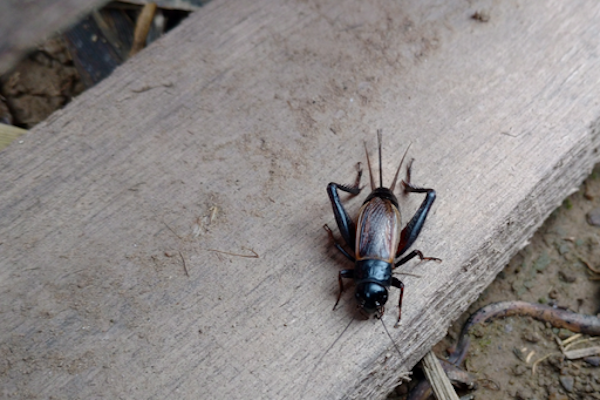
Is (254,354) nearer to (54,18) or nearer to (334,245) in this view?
(334,245)

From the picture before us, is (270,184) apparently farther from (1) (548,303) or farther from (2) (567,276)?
(2) (567,276)

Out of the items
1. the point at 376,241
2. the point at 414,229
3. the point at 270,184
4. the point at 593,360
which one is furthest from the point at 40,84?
the point at 593,360

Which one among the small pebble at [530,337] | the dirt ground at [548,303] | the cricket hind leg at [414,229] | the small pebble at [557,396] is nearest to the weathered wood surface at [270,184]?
the cricket hind leg at [414,229]

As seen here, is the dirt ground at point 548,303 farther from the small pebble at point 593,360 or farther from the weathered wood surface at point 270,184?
the weathered wood surface at point 270,184

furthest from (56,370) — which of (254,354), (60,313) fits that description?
(254,354)

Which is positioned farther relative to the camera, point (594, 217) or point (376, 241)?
point (594, 217)

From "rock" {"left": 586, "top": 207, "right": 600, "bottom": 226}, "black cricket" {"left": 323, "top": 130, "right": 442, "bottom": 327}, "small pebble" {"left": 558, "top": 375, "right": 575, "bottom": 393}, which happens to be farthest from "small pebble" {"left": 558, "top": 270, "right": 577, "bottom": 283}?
"black cricket" {"left": 323, "top": 130, "right": 442, "bottom": 327}
